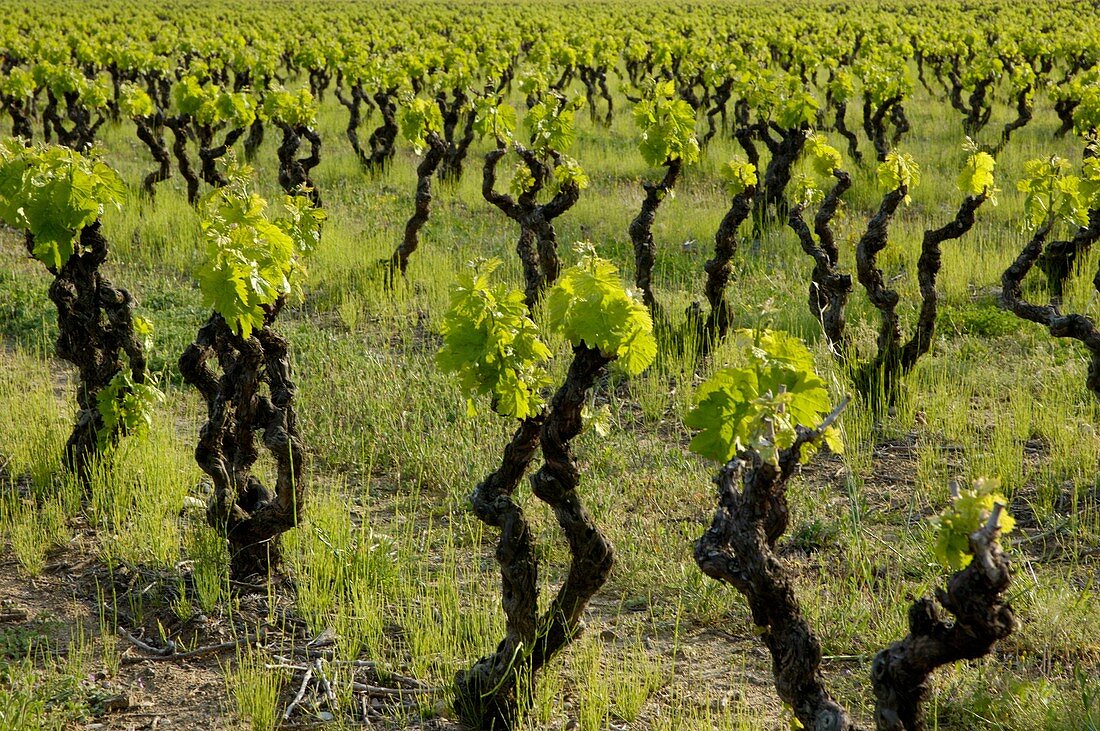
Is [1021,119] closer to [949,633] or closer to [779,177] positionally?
[779,177]

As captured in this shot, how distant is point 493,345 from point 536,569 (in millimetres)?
757

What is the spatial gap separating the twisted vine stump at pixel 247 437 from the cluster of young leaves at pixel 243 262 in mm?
209

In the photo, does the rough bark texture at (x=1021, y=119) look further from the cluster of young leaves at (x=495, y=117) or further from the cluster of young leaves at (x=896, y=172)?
the cluster of young leaves at (x=896, y=172)

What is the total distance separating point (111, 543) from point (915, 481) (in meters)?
3.90

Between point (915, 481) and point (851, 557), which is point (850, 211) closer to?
point (915, 481)

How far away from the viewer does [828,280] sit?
6.46 m

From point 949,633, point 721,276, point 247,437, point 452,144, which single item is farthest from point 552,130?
point 949,633

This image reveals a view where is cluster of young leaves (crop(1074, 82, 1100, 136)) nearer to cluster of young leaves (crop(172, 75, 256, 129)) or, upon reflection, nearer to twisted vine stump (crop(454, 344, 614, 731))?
cluster of young leaves (crop(172, 75, 256, 129))

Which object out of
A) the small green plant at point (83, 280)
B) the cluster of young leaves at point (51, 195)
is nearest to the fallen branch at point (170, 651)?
the small green plant at point (83, 280)

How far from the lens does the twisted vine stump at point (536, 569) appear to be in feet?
10.9

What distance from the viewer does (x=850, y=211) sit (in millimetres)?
11266

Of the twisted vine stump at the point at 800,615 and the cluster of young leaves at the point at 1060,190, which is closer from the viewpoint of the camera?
the twisted vine stump at the point at 800,615

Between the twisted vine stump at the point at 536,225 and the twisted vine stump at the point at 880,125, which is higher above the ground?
the twisted vine stump at the point at 880,125

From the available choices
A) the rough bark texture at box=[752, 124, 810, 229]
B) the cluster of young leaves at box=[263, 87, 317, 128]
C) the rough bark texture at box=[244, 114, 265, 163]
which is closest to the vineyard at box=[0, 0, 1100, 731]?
the rough bark texture at box=[752, 124, 810, 229]
